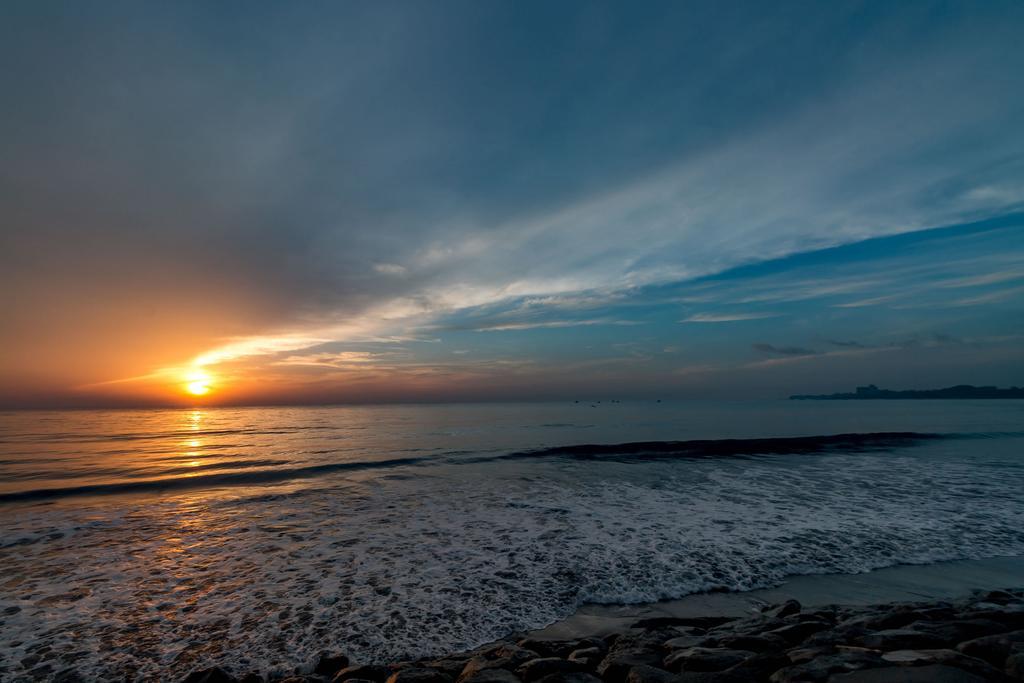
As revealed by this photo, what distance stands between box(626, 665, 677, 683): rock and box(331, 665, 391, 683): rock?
10.0 ft

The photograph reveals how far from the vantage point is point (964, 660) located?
4508 millimetres

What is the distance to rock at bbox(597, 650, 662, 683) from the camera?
206 inches

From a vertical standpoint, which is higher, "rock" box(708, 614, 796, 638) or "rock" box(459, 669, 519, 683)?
"rock" box(459, 669, 519, 683)

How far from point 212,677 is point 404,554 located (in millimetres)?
5409

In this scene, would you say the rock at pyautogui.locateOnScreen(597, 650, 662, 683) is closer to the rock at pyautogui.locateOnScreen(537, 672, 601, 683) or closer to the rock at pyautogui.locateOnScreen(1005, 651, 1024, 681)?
the rock at pyautogui.locateOnScreen(537, 672, 601, 683)

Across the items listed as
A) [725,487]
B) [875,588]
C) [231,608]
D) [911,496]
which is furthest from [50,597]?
[911,496]

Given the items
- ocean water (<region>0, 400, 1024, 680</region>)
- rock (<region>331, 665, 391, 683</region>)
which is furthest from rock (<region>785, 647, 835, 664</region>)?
rock (<region>331, 665, 391, 683</region>)

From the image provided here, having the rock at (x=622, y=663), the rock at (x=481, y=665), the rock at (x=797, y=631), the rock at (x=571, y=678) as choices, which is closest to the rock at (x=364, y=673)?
the rock at (x=481, y=665)

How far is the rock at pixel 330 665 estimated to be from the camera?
6162mm

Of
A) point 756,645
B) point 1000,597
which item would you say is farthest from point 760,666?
point 1000,597

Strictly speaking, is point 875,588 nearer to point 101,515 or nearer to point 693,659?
point 693,659

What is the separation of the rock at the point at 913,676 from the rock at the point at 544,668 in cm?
263

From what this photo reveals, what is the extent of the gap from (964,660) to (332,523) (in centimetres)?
1399

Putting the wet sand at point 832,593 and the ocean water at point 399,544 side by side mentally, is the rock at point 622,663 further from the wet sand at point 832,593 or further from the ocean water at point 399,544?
the ocean water at point 399,544
